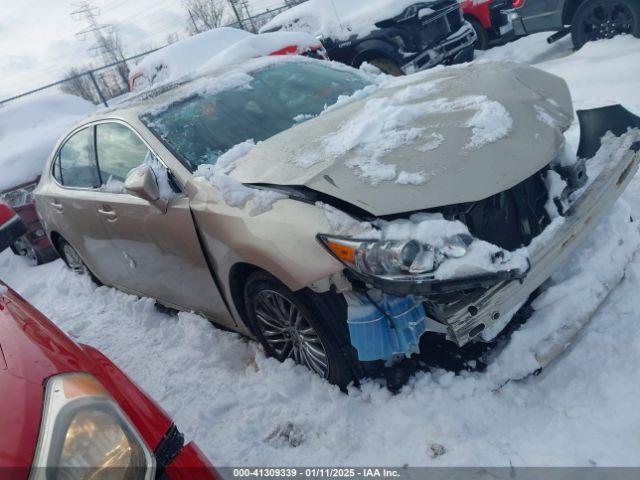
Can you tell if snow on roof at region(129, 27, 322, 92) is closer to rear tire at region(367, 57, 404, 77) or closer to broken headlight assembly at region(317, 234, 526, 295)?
rear tire at region(367, 57, 404, 77)

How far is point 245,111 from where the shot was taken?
3.46 meters

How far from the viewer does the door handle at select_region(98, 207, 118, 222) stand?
359cm

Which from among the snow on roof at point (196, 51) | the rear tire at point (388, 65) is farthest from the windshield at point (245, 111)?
the rear tire at point (388, 65)

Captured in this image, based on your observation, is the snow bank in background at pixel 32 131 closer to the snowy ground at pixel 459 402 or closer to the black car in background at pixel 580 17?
the snowy ground at pixel 459 402

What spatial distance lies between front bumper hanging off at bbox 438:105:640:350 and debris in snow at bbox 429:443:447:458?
0.49 m

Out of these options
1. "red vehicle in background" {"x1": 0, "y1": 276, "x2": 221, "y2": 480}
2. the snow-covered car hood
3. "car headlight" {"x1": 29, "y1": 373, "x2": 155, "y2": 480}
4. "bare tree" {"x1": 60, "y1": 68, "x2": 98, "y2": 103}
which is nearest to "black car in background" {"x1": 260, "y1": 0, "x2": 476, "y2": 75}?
the snow-covered car hood

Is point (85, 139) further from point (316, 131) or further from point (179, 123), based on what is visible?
point (316, 131)

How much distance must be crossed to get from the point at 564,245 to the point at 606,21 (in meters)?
6.09

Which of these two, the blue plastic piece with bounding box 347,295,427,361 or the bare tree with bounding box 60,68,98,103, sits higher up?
the bare tree with bounding box 60,68,98,103

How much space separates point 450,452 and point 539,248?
3.16 ft

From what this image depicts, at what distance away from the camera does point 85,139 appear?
13.3 ft

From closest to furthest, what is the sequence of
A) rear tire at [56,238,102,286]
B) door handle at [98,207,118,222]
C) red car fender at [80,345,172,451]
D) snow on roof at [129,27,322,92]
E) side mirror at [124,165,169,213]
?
red car fender at [80,345,172,451], side mirror at [124,165,169,213], door handle at [98,207,118,222], rear tire at [56,238,102,286], snow on roof at [129,27,322,92]

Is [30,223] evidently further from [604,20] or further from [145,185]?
[604,20]

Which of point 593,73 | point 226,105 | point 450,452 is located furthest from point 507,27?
point 450,452
